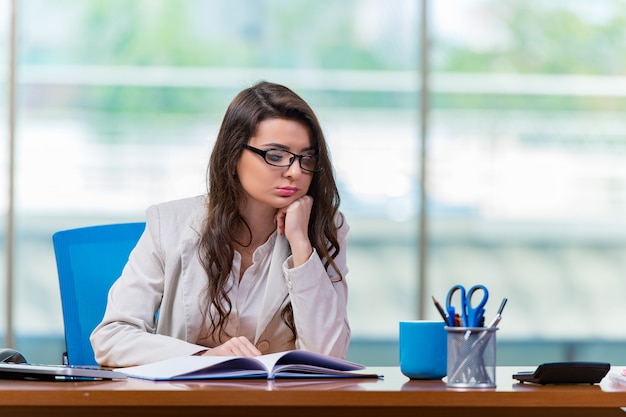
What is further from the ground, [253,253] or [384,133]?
[384,133]

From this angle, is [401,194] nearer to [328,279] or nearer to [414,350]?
[328,279]

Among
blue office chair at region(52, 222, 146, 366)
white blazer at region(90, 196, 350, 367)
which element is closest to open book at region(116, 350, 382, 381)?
white blazer at region(90, 196, 350, 367)

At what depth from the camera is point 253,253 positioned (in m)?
2.25

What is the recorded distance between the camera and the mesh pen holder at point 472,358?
1.46m

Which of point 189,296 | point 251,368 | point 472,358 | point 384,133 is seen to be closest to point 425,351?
point 472,358

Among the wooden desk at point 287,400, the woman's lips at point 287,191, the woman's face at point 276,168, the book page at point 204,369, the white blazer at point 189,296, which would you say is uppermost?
the woman's face at point 276,168

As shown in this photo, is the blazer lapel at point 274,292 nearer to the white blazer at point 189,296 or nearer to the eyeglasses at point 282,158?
the white blazer at point 189,296

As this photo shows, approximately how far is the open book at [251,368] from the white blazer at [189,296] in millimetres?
439

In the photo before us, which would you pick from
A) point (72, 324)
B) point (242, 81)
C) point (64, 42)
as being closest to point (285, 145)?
point (72, 324)

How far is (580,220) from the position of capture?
4.18 meters

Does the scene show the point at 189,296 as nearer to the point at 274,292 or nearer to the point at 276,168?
the point at 274,292

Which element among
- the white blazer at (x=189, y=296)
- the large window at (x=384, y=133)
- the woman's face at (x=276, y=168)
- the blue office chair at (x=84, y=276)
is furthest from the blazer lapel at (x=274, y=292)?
the large window at (x=384, y=133)

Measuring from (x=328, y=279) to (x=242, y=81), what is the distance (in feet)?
6.82

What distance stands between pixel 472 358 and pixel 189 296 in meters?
0.86
